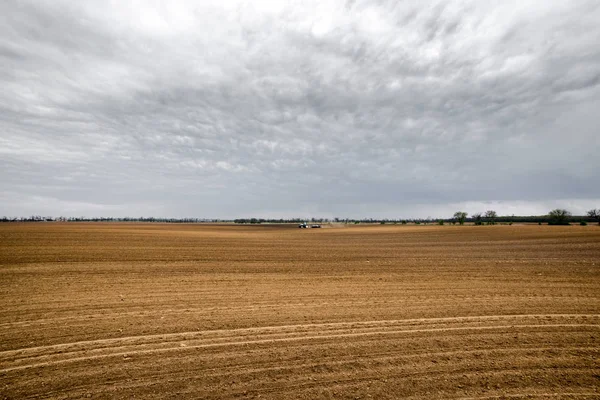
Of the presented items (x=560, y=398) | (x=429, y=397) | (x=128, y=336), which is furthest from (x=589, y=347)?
(x=128, y=336)

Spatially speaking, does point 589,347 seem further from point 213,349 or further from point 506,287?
point 213,349

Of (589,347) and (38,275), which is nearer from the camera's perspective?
(589,347)

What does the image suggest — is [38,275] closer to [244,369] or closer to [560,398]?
[244,369]

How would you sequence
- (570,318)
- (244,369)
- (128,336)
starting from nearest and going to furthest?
(244,369), (128,336), (570,318)

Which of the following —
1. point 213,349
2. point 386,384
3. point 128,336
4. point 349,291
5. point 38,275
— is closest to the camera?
point 386,384

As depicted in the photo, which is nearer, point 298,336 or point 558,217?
point 298,336

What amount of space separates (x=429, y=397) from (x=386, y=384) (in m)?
0.85

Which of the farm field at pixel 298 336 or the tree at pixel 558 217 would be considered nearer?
the farm field at pixel 298 336

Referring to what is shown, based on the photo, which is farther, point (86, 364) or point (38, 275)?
point (38, 275)

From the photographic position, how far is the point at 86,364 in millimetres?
7336

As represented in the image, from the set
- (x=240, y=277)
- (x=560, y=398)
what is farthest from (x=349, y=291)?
(x=560, y=398)

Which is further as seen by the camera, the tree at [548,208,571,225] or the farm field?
the tree at [548,208,571,225]

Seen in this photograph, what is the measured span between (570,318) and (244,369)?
10712 millimetres

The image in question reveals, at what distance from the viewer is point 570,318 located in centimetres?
1038
